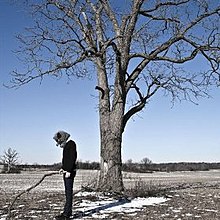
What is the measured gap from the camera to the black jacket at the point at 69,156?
1012cm

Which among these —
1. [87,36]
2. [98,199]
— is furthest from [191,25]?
[98,199]

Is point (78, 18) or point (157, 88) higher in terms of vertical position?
point (78, 18)

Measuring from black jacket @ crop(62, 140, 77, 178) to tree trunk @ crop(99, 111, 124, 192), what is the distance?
20.7 ft

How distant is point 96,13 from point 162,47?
2.91 meters

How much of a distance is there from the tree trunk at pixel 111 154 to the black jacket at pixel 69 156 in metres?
6.32

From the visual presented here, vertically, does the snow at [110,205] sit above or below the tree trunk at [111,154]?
below

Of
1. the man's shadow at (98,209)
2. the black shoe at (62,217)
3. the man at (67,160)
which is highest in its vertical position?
the man at (67,160)

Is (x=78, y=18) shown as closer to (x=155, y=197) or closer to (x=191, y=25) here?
(x=191, y=25)

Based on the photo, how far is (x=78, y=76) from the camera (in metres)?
16.9

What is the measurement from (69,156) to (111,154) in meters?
6.57

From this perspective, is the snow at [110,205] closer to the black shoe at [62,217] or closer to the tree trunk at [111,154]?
the black shoe at [62,217]

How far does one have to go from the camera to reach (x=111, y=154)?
653 inches

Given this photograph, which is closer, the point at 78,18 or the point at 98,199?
the point at 98,199

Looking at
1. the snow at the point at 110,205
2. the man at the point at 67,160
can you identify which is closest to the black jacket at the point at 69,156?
the man at the point at 67,160
